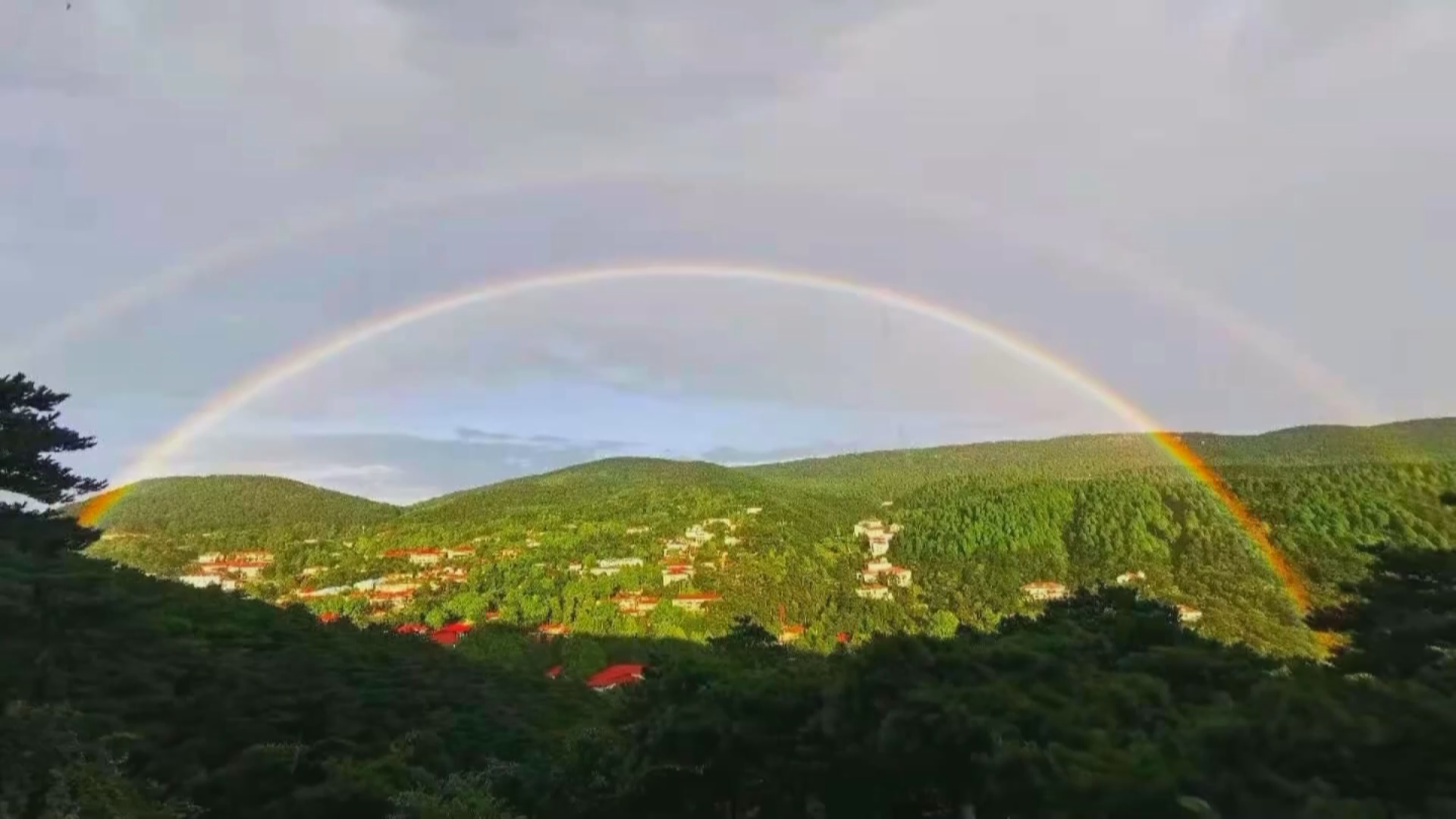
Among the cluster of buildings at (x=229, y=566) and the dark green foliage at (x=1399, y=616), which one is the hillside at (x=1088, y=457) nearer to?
the cluster of buildings at (x=229, y=566)

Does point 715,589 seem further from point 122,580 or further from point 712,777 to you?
point 712,777

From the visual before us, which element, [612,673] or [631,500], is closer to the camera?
[612,673]

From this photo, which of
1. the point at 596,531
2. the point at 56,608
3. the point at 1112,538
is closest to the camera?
the point at 56,608

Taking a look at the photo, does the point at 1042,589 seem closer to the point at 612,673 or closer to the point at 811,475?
the point at 612,673

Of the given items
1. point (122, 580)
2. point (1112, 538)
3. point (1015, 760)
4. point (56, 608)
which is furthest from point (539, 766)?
point (1112, 538)

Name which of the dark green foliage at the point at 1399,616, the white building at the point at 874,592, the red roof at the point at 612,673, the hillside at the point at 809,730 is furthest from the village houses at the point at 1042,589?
the hillside at the point at 809,730

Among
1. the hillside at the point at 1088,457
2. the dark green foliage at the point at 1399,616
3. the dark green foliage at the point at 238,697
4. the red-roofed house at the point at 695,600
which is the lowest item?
the red-roofed house at the point at 695,600

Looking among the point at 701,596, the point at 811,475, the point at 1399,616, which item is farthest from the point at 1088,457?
the point at 1399,616
